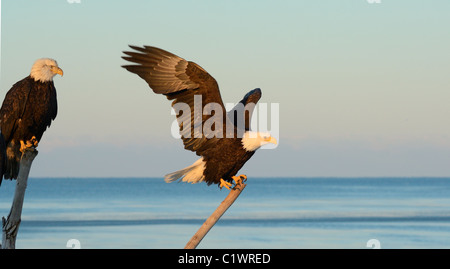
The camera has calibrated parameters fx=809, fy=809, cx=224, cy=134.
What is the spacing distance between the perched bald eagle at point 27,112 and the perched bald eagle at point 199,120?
1.16 metres

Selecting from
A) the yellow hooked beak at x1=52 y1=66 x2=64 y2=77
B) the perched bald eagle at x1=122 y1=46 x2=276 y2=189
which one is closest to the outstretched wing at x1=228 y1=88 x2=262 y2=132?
the perched bald eagle at x1=122 y1=46 x2=276 y2=189

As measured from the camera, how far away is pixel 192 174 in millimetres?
7168

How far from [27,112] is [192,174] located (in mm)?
1651

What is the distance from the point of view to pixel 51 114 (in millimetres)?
7582

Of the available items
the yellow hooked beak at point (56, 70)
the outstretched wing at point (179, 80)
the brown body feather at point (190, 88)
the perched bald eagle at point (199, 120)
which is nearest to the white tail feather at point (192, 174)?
the perched bald eagle at point (199, 120)

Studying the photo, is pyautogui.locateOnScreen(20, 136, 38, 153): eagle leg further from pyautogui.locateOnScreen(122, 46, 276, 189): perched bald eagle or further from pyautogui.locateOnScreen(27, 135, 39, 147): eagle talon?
pyautogui.locateOnScreen(122, 46, 276, 189): perched bald eagle

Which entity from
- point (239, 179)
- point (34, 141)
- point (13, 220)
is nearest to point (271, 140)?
point (239, 179)

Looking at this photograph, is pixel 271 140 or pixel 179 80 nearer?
pixel 179 80

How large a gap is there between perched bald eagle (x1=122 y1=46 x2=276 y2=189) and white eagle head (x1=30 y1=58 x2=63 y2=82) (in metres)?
1.16

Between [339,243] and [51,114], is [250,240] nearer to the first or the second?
[339,243]

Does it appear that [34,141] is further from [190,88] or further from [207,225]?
[207,225]

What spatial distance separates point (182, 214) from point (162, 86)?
58.6 ft

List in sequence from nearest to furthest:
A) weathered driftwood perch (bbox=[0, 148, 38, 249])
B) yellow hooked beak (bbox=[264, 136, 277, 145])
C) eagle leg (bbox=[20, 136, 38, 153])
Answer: weathered driftwood perch (bbox=[0, 148, 38, 249]) < yellow hooked beak (bbox=[264, 136, 277, 145]) < eagle leg (bbox=[20, 136, 38, 153])

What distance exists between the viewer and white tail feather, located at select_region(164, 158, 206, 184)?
7152 millimetres
